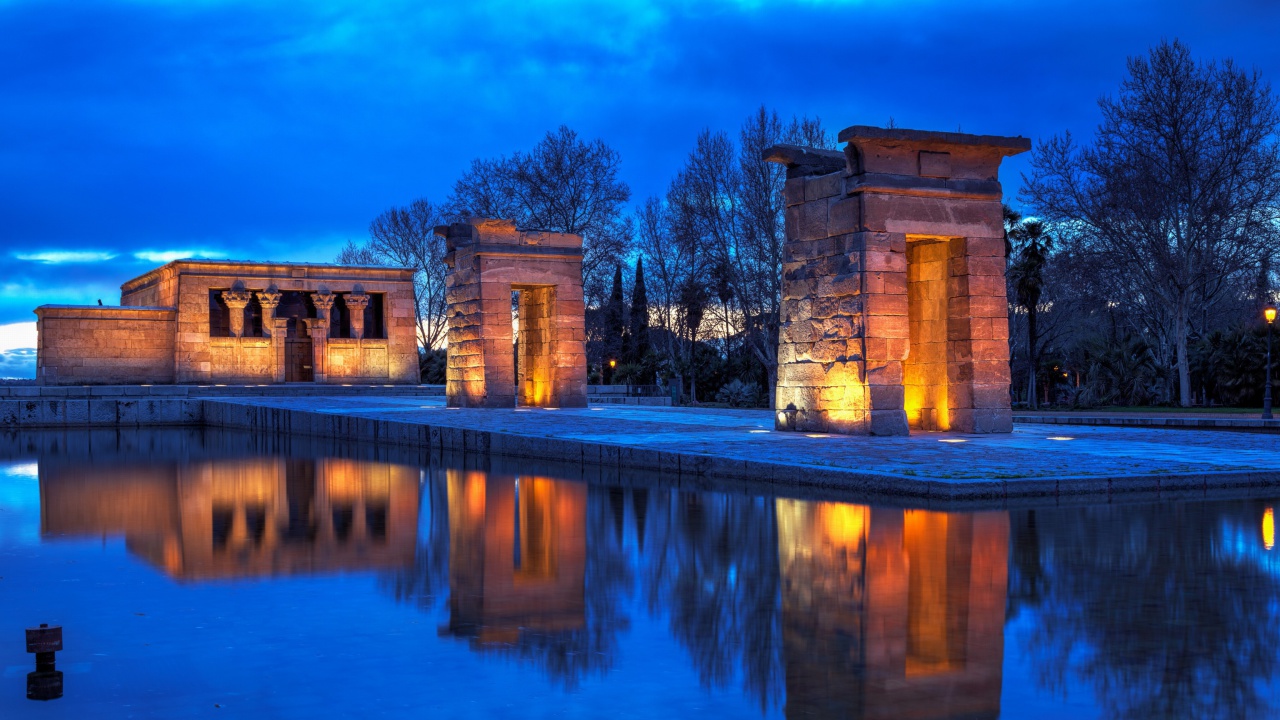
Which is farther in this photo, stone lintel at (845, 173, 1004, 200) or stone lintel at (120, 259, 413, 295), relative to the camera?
stone lintel at (120, 259, 413, 295)

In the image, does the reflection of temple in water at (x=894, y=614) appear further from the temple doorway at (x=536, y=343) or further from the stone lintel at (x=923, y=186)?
the temple doorway at (x=536, y=343)

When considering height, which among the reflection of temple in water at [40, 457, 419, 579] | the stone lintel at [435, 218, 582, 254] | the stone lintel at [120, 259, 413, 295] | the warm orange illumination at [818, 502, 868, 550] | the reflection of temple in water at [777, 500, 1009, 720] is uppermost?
the stone lintel at [120, 259, 413, 295]

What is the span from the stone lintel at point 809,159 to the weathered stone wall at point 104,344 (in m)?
28.5

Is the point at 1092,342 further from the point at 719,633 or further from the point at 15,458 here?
the point at 719,633

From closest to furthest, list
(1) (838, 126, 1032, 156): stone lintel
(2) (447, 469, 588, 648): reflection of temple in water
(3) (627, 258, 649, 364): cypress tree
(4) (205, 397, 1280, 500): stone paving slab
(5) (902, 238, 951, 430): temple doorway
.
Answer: (2) (447, 469, 588, 648): reflection of temple in water, (4) (205, 397, 1280, 500): stone paving slab, (1) (838, 126, 1032, 156): stone lintel, (5) (902, 238, 951, 430): temple doorway, (3) (627, 258, 649, 364): cypress tree

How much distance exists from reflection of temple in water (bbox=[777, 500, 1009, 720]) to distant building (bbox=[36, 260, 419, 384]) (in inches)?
1341

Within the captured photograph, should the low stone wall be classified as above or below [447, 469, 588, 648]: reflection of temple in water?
above

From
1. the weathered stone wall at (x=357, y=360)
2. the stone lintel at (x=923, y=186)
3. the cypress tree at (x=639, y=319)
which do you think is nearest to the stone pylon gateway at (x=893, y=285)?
the stone lintel at (x=923, y=186)

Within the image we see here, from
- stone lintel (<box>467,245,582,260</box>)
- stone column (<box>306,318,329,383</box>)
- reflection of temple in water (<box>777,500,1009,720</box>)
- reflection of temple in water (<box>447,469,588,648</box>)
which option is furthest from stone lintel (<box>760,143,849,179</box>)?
stone column (<box>306,318,329,383</box>)

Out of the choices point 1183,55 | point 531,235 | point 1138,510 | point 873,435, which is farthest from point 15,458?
point 1183,55

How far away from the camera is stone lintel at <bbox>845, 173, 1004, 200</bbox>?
53.2 feet

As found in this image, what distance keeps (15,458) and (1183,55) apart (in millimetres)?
32344

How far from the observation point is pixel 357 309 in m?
42.0

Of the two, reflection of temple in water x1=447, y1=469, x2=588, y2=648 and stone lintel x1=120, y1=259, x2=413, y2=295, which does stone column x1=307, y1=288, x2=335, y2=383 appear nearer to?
stone lintel x1=120, y1=259, x2=413, y2=295
